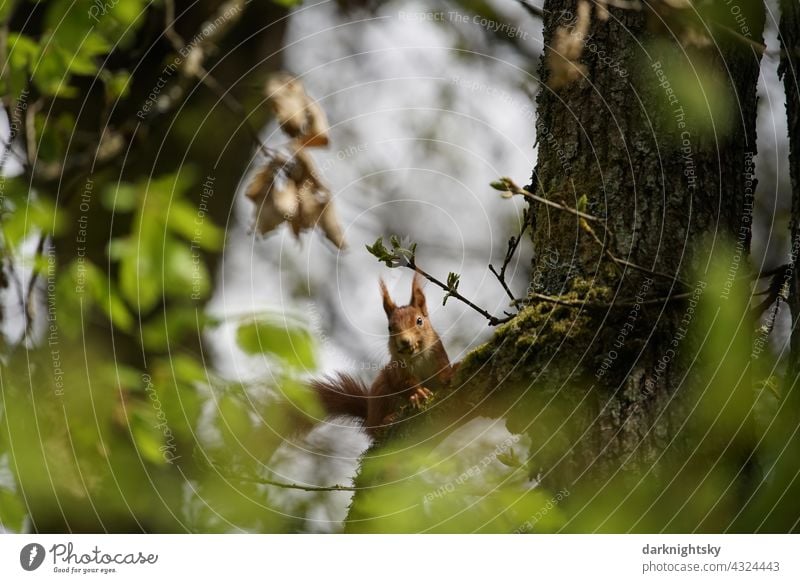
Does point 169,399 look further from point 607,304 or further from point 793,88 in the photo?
point 793,88

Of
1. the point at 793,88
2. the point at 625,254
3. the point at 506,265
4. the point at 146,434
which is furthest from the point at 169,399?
the point at 793,88

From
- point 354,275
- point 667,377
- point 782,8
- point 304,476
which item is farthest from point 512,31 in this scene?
point 304,476

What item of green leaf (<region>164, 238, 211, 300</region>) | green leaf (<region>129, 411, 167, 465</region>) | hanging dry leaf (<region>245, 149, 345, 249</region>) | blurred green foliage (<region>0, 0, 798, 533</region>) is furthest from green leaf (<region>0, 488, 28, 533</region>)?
hanging dry leaf (<region>245, 149, 345, 249</region>)

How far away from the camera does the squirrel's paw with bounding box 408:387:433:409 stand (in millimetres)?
815

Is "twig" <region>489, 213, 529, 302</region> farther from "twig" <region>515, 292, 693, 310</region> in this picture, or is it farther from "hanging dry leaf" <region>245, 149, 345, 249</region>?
"hanging dry leaf" <region>245, 149, 345, 249</region>

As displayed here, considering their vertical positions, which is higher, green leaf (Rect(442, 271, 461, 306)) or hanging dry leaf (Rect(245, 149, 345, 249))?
hanging dry leaf (Rect(245, 149, 345, 249))

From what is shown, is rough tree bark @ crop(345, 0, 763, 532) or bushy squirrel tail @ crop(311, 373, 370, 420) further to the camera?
bushy squirrel tail @ crop(311, 373, 370, 420)

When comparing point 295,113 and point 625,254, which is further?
point 295,113

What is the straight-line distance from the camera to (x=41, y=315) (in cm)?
81

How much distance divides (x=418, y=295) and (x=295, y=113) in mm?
269

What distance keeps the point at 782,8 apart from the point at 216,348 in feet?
2.49

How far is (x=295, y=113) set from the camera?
0.87 meters

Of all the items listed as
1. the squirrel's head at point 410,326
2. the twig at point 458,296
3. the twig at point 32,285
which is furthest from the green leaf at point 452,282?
the twig at point 32,285

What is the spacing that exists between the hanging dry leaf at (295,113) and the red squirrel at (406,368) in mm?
199
